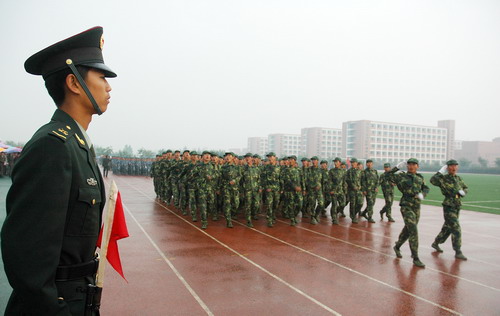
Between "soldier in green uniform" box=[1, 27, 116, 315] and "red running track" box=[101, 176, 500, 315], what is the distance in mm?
2886

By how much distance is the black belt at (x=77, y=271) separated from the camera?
1319 millimetres

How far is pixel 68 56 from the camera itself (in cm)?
148

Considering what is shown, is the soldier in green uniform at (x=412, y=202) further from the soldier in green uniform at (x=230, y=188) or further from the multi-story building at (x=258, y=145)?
the multi-story building at (x=258, y=145)

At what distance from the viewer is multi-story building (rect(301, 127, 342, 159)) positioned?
96500mm

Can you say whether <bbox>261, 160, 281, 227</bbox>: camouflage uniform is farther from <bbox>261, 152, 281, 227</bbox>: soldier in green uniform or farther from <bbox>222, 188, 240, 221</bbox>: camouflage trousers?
<bbox>222, 188, 240, 221</bbox>: camouflage trousers

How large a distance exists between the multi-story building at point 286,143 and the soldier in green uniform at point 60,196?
357ft

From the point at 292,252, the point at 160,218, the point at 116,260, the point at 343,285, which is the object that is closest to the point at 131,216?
the point at 160,218

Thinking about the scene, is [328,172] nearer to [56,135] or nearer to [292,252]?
[292,252]

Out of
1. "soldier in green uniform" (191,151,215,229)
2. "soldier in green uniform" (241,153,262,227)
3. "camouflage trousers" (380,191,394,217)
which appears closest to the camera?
"soldier in green uniform" (191,151,215,229)

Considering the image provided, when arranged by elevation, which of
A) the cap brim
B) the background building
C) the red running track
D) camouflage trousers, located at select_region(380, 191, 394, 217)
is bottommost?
the red running track

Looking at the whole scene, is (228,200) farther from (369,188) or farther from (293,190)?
(369,188)

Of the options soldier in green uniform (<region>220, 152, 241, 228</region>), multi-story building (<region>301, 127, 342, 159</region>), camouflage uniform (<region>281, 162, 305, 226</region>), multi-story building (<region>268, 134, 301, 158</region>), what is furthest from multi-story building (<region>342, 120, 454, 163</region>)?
soldier in green uniform (<region>220, 152, 241, 228</region>)

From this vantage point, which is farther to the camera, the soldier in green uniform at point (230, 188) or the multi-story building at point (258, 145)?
the multi-story building at point (258, 145)

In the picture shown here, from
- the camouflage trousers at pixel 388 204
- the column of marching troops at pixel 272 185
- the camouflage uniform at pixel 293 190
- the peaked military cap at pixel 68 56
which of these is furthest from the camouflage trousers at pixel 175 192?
the peaked military cap at pixel 68 56
